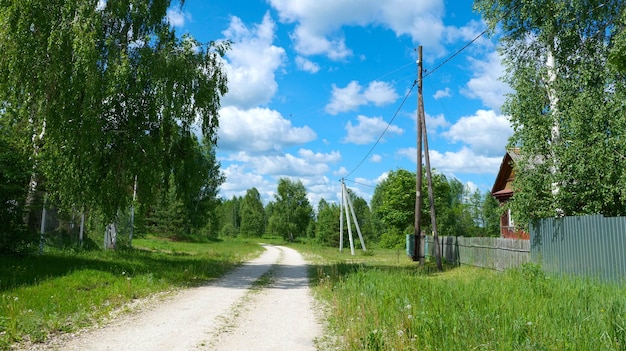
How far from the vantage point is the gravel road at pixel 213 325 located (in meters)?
6.42

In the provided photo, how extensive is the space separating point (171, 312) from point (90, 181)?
6.75 m

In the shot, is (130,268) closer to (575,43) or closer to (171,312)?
(171,312)

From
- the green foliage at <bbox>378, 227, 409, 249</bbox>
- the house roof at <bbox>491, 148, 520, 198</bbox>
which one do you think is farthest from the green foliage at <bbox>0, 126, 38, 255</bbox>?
the green foliage at <bbox>378, 227, 409, 249</bbox>

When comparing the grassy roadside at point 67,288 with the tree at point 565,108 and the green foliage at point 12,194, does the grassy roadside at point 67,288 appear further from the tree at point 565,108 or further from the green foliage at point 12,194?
the tree at point 565,108

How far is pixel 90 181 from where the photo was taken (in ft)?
45.4

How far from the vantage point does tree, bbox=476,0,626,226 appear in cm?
1259

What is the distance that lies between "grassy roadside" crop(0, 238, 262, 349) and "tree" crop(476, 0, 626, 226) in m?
10.6

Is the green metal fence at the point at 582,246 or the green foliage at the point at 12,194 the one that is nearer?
the green metal fence at the point at 582,246

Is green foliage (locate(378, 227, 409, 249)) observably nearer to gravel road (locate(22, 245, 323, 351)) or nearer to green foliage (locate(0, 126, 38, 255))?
gravel road (locate(22, 245, 323, 351))

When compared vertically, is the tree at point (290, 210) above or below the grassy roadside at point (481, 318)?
above

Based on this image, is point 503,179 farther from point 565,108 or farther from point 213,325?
point 213,325

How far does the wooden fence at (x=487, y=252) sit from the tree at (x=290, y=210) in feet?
190

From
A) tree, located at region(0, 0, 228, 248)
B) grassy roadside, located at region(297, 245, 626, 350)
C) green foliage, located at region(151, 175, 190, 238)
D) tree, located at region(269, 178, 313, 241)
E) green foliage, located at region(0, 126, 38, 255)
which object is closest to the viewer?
grassy roadside, located at region(297, 245, 626, 350)

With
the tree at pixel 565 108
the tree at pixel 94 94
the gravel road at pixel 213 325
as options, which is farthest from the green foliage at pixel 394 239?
the gravel road at pixel 213 325
